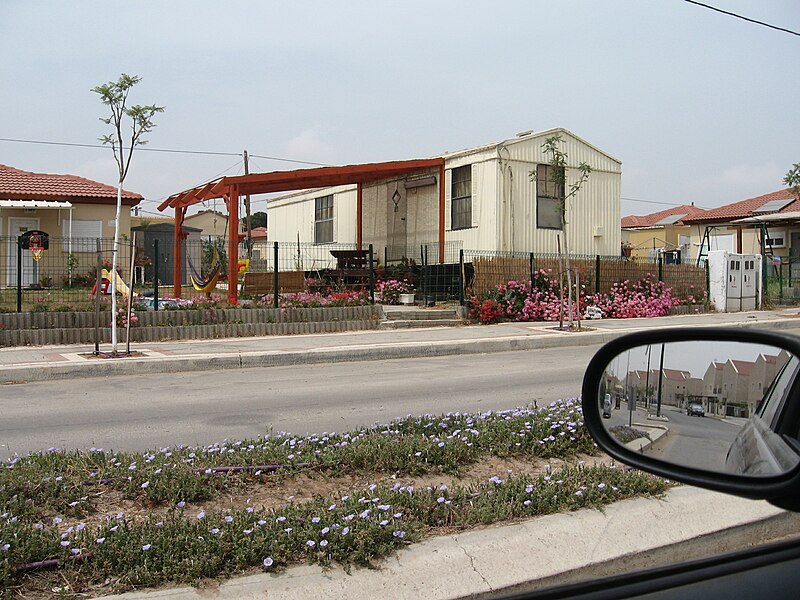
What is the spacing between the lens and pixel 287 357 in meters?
13.3

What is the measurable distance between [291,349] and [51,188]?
1838cm

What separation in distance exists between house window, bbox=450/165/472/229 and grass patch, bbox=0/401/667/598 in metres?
15.4

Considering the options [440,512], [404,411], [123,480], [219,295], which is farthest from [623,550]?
[219,295]

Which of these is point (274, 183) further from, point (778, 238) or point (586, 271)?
point (778, 238)

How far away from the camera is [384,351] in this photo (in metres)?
14.1

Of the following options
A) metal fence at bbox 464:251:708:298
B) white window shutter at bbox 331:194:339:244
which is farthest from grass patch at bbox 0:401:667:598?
white window shutter at bbox 331:194:339:244

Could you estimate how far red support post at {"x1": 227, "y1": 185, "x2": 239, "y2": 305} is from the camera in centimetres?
1764

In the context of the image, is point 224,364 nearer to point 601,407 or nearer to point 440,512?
point 440,512

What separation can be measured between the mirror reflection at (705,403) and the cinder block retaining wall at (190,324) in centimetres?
1379

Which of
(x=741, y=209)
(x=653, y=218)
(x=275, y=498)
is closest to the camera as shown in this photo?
(x=275, y=498)

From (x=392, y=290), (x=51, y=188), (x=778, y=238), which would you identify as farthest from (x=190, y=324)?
(x=778, y=238)

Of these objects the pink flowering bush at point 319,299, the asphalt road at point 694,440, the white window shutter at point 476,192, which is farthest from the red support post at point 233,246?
the asphalt road at point 694,440

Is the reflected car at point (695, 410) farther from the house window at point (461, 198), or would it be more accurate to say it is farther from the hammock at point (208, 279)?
the house window at point (461, 198)

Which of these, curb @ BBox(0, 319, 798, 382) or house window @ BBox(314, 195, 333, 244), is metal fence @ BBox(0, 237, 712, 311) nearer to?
house window @ BBox(314, 195, 333, 244)
